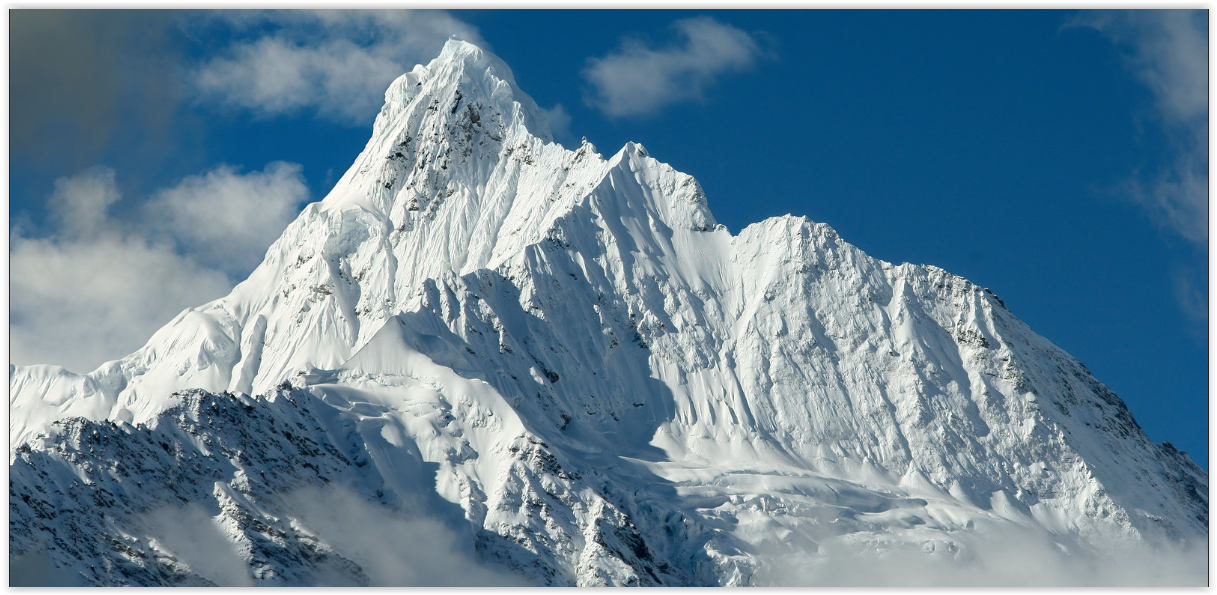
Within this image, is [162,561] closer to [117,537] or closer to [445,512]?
[117,537]

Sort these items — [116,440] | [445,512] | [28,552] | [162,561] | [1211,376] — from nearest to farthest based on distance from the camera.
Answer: [1211,376] < [28,552] < [162,561] < [116,440] < [445,512]

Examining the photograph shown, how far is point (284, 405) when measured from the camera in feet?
648

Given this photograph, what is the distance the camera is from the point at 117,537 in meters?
159

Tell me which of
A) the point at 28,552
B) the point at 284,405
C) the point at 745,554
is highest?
the point at 284,405

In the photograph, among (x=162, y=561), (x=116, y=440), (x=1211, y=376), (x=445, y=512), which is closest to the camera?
(x=1211, y=376)

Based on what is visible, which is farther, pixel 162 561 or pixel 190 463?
pixel 190 463

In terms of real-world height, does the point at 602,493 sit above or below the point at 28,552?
above

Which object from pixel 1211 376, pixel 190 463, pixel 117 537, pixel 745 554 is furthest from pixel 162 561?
pixel 1211 376

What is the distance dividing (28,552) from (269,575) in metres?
26.6

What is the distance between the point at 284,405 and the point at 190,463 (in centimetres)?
2312

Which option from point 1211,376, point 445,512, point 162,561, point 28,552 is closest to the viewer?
point 1211,376
